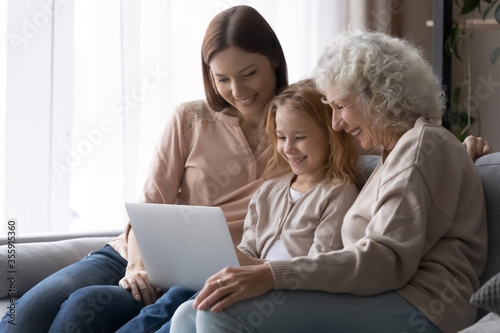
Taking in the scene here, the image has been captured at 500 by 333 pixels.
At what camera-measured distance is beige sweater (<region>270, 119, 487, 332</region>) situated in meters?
1.27

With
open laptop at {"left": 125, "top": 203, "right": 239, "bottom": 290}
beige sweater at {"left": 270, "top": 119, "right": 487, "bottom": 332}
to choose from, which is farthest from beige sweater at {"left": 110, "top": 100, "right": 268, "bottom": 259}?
beige sweater at {"left": 270, "top": 119, "right": 487, "bottom": 332}

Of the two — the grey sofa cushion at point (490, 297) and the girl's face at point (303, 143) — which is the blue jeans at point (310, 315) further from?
the girl's face at point (303, 143)

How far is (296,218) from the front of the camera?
1700mm

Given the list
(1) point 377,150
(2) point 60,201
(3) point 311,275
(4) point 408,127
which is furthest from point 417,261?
(2) point 60,201

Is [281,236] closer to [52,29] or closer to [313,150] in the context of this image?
[313,150]

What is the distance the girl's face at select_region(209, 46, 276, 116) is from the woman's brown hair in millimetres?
17

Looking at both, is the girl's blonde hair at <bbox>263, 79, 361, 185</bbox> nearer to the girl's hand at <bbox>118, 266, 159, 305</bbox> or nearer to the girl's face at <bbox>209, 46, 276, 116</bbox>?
the girl's face at <bbox>209, 46, 276, 116</bbox>

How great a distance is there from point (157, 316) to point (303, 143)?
0.58 metres

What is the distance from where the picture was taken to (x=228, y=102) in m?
2.04

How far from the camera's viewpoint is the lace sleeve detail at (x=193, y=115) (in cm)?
203

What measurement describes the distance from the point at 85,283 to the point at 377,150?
0.89 meters

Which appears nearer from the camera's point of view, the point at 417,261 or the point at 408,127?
the point at 417,261

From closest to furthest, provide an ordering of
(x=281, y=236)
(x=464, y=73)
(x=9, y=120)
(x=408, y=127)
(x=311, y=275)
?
(x=311, y=275) < (x=408, y=127) < (x=281, y=236) < (x=9, y=120) < (x=464, y=73)

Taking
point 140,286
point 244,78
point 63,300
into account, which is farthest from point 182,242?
point 244,78
